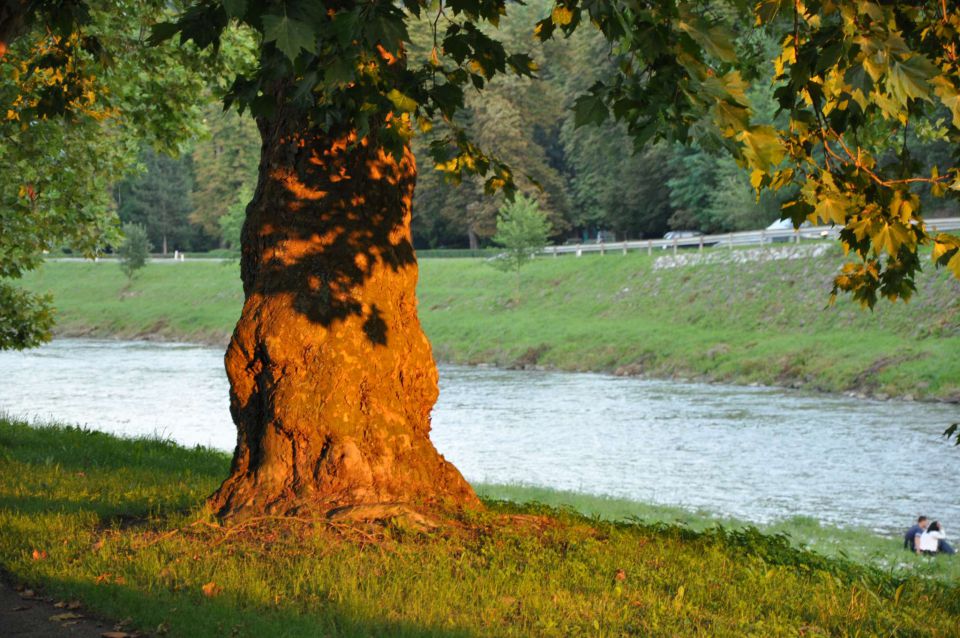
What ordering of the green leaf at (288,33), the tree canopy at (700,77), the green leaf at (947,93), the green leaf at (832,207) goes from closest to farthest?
the green leaf at (288,33)
the tree canopy at (700,77)
the green leaf at (947,93)
the green leaf at (832,207)

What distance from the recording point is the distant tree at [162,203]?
97562mm

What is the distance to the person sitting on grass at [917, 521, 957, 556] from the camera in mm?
15996

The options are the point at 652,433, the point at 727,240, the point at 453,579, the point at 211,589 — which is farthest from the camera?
the point at 727,240

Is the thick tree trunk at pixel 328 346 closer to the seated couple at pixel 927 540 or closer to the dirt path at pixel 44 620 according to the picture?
the dirt path at pixel 44 620

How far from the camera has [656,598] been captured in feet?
22.4

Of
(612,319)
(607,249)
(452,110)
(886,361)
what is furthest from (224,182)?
(452,110)

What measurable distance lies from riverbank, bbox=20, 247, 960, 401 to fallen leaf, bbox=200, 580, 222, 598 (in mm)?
23424

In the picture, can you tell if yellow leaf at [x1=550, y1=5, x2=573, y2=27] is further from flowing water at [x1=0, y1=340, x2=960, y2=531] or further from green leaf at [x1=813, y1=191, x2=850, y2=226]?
flowing water at [x1=0, y1=340, x2=960, y2=531]

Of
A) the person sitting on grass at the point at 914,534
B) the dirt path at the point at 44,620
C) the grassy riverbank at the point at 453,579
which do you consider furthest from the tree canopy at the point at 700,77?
the person sitting on grass at the point at 914,534

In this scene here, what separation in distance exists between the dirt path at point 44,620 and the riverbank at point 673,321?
78.2 ft

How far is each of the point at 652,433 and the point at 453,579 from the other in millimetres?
22288

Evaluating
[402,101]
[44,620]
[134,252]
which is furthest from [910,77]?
[134,252]

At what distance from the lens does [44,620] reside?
21.9 ft

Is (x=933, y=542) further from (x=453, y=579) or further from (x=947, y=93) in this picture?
(x=947, y=93)
